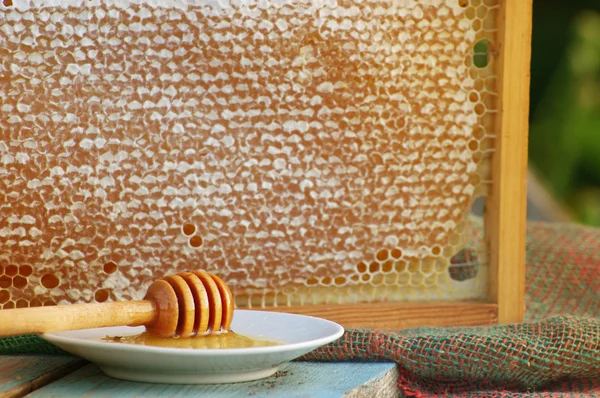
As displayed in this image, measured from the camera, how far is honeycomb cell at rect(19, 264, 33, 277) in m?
0.74

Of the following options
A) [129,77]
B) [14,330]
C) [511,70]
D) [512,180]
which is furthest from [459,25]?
[14,330]

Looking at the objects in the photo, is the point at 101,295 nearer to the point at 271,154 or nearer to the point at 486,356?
the point at 271,154

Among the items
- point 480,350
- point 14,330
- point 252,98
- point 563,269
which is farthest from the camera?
point 563,269

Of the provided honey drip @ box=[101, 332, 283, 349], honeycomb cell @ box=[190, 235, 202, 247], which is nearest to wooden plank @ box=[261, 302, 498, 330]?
honeycomb cell @ box=[190, 235, 202, 247]

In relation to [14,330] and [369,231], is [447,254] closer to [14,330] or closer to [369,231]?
[369,231]

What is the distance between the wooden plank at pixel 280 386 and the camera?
1.75ft

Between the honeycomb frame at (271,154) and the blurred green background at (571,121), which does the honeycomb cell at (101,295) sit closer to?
the honeycomb frame at (271,154)

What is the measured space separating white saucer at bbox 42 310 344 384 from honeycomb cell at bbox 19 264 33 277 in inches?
6.4

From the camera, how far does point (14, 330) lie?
1.61ft

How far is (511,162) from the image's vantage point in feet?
A: 2.74

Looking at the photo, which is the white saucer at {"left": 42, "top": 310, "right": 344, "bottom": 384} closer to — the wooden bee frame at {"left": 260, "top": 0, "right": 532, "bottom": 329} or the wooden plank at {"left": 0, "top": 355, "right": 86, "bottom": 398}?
the wooden plank at {"left": 0, "top": 355, "right": 86, "bottom": 398}

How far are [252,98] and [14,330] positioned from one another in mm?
375

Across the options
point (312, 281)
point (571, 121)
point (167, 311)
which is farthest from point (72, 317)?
point (571, 121)

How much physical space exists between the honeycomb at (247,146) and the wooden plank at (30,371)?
0.10m
